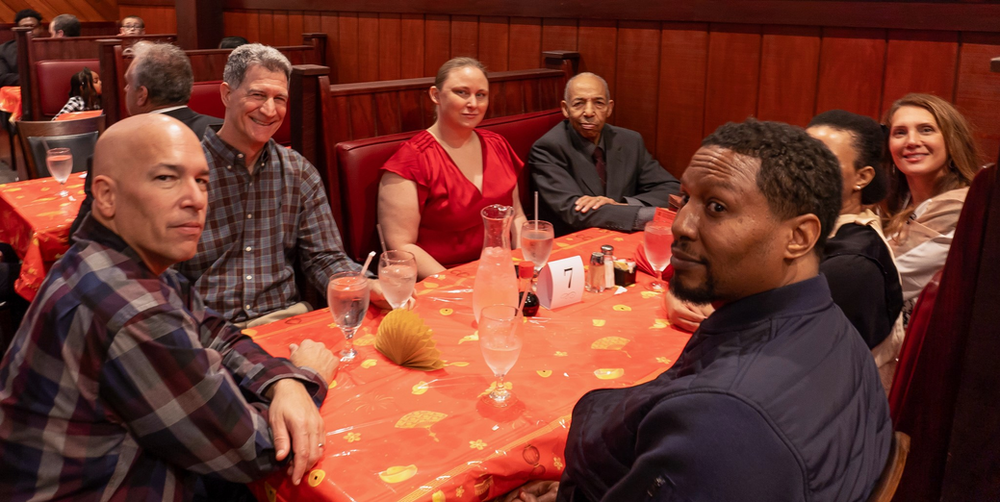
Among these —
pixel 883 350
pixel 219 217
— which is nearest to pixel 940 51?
pixel 883 350

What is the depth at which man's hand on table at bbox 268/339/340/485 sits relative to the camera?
1196mm

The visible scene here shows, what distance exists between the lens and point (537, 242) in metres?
1.93

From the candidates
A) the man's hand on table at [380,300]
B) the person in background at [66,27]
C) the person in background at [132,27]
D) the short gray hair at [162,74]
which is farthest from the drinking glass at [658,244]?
the person in background at [66,27]

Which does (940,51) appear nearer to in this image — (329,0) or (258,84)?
(258,84)

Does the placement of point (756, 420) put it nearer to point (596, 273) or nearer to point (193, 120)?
point (596, 273)

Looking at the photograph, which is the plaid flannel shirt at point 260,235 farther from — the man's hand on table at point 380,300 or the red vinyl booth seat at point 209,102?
the red vinyl booth seat at point 209,102

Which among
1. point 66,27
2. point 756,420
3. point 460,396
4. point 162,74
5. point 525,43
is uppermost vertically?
point 66,27

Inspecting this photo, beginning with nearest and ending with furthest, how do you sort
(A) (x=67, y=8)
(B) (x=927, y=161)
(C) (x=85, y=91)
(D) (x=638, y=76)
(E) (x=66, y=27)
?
(B) (x=927, y=161)
(D) (x=638, y=76)
(C) (x=85, y=91)
(E) (x=66, y=27)
(A) (x=67, y=8)

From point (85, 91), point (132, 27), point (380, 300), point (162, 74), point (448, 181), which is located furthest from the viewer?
point (132, 27)

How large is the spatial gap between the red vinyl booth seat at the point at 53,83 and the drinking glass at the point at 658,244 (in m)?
4.71

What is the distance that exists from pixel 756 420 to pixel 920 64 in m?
2.50

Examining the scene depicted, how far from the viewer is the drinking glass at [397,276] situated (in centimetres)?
165

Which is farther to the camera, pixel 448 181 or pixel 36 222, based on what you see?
pixel 448 181

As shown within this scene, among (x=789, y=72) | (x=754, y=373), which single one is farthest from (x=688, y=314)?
(x=789, y=72)
